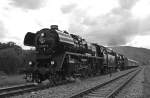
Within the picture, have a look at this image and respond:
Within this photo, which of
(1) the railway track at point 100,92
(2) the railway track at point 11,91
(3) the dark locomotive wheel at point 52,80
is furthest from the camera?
(3) the dark locomotive wheel at point 52,80

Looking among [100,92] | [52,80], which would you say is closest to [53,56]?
[52,80]

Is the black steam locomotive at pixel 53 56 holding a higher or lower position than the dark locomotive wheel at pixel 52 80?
higher

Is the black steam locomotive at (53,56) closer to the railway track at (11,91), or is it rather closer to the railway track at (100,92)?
the railway track at (11,91)

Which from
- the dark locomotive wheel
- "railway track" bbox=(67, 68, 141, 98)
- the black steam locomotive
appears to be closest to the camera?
"railway track" bbox=(67, 68, 141, 98)

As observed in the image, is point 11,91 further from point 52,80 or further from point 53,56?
point 53,56

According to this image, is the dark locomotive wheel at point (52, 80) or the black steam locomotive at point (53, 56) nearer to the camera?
the dark locomotive wheel at point (52, 80)

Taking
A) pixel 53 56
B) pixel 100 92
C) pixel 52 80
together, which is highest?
pixel 53 56

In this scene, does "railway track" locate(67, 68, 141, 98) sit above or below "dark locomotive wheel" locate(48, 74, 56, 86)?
below

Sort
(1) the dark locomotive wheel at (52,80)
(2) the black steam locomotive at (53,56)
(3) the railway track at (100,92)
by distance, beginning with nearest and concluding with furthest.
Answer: (3) the railway track at (100,92) → (1) the dark locomotive wheel at (52,80) → (2) the black steam locomotive at (53,56)

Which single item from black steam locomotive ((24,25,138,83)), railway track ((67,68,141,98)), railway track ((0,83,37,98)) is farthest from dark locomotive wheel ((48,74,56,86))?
railway track ((67,68,141,98))

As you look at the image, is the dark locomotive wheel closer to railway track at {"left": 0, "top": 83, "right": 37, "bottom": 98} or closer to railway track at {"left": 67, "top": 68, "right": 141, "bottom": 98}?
railway track at {"left": 0, "top": 83, "right": 37, "bottom": 98}

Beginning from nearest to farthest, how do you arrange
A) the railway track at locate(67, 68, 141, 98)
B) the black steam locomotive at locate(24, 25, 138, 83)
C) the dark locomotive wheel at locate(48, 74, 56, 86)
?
the railway track at locate(67, 68, 141, 98) → the dark locomotive wheel at locate(48, 74, 56, 86) → the black steam locomotive at locate(24, 25, 138, 83)

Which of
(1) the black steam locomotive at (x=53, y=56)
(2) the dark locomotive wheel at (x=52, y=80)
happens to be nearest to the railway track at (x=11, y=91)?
(2) the dark locomotive wheel at (x=52, y=80)

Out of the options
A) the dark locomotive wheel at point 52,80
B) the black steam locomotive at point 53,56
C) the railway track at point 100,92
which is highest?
the black steam locomotive at point 53,56
